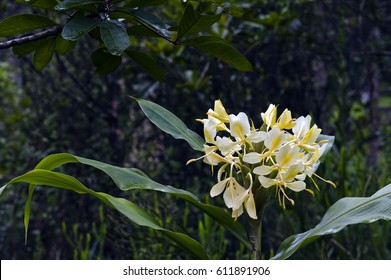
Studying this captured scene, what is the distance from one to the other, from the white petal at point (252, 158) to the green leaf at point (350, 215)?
0.17 metres

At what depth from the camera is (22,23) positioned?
4.00ft

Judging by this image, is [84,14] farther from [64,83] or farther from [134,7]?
[64,83]

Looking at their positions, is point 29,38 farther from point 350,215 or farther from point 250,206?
point 350,215

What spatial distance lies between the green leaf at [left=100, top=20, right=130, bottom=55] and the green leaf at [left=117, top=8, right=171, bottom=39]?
4 centimetres

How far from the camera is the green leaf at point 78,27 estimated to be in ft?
3.62

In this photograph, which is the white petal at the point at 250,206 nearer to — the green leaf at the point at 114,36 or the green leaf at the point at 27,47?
the green leaf at the point at 114,36

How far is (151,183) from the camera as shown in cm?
112

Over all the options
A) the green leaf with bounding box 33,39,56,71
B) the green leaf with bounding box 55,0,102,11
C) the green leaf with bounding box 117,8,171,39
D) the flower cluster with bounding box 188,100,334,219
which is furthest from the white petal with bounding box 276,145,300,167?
the green leaf with bounding box 33,39,56,71

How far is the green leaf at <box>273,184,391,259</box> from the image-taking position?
1.03 meters

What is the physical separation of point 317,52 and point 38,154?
1.74 metres

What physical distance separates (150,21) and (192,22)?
90 millimetres

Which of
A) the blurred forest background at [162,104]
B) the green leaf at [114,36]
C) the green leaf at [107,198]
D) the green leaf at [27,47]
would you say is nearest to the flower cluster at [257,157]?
the green leaf at [107,198]

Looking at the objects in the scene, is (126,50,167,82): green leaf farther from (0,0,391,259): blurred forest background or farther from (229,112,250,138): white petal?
(0,0,391,259): blurred forest background
